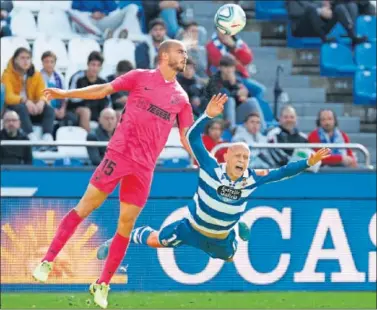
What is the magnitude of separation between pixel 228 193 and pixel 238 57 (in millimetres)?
6878

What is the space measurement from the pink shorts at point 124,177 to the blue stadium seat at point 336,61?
901 cm

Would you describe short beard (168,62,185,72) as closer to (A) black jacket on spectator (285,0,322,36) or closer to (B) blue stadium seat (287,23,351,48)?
(A) black jacket on spectator (285,0,322,36)

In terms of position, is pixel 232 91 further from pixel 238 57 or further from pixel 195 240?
pixel 195 240

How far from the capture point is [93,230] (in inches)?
658

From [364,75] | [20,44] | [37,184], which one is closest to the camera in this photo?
[37,184]

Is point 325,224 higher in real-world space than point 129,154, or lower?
lower

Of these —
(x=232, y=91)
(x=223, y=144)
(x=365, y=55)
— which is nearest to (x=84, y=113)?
(x=232, y=91)

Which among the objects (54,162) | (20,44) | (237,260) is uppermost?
(20,44)

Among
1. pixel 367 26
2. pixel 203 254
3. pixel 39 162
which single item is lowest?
pixel 203 254

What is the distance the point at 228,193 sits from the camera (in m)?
13.6

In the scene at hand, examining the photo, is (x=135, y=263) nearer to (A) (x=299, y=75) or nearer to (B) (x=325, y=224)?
(B) (x=325, y=224)

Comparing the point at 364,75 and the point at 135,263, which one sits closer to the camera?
the point at 135,263

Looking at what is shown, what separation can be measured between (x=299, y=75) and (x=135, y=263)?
20.9 ft

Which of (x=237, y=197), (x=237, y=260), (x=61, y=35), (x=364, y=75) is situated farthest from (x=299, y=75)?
(x=237, y=197)
